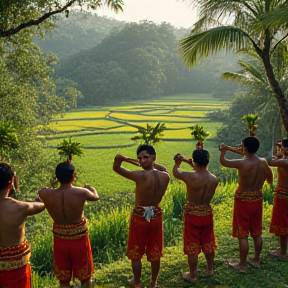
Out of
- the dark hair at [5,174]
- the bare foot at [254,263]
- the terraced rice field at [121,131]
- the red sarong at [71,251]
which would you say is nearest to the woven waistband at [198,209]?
the bare foot at [254,263]

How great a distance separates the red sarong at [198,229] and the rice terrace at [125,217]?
44 centimetres

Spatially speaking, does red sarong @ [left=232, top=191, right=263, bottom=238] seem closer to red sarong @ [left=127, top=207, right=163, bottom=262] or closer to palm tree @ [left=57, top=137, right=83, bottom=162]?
red sarong @ [left=127, top=207, right=163, bottom=262]

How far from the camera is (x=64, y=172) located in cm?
366

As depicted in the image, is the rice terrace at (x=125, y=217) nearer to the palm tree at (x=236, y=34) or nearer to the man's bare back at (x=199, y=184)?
the man's bare back at (x=199, y=184)

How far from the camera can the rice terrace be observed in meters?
4.68

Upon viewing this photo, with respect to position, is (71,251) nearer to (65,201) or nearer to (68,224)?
(68,224)

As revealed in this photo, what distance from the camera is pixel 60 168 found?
3664mm

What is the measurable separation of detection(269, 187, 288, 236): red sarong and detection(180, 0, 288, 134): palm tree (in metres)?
1.74

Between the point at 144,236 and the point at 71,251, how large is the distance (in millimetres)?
792

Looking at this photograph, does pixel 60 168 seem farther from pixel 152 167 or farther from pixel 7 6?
pixel 7 6

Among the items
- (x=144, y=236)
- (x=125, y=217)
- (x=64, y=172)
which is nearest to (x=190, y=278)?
(x=144, y=236)

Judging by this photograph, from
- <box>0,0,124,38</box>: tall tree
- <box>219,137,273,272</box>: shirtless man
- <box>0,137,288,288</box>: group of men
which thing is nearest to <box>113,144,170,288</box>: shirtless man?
<box>0,137,288,288</box>: group of men

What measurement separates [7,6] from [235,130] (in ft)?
48.0

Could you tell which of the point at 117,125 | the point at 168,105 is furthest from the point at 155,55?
the point at 117,125
